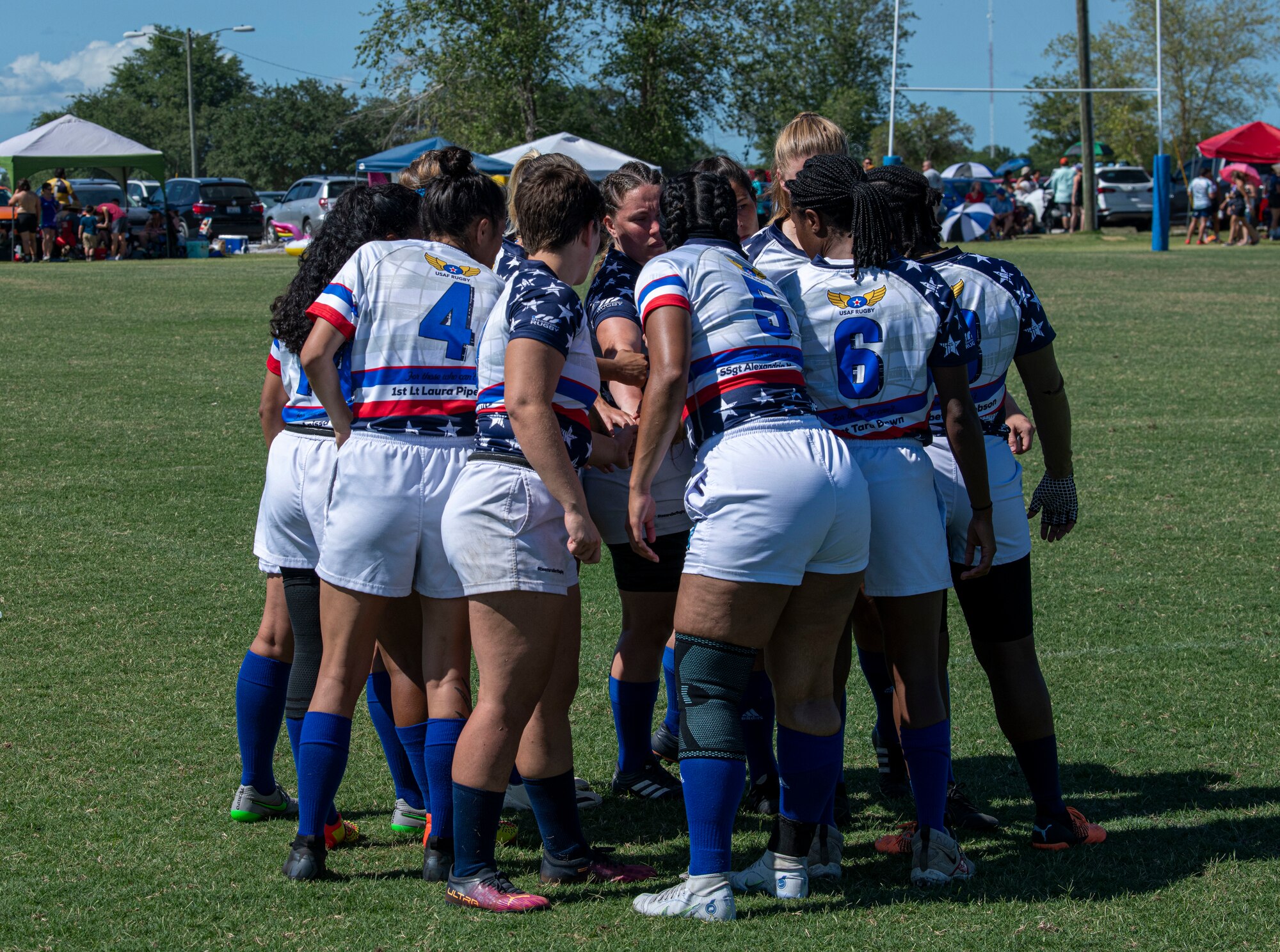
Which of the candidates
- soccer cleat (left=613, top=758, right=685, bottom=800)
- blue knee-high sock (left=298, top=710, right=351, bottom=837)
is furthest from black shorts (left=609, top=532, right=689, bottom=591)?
blue knee-high sock (left=298, top=710, right=351, bottom=837)

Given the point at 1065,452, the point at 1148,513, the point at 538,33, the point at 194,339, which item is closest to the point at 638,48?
the point at 538,33

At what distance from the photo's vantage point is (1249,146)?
1321 inches

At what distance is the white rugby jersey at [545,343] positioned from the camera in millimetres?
3227

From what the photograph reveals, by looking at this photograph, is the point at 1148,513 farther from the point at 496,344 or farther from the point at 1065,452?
the point at 496,344

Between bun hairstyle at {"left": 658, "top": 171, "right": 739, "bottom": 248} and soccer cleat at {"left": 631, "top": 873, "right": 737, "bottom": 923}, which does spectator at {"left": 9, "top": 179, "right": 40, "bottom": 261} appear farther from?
soccer cleat at {"left": 631, "top": 873, "right": 737, "bottom": 923}

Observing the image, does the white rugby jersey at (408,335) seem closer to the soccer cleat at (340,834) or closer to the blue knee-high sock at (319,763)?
the blue knee-high sock at (319,763)

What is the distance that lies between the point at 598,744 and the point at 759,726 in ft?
2.64

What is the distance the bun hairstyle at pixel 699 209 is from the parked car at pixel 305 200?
3178 cm

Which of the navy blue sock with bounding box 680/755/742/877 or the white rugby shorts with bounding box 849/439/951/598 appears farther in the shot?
the white rugby shorts with bounding box 849/439/951/598

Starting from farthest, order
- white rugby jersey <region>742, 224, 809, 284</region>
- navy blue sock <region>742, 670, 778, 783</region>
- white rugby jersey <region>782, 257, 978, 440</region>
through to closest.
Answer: navy blue sock <region>742, 670, 778, 783</region>, white rugby jersey <region>742, 224, 809, 284</region>, white rugby jersey <region>782, 257, 978, 440</region>

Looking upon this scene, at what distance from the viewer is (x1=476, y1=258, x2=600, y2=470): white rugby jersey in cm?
323

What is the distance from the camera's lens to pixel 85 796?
4.09m

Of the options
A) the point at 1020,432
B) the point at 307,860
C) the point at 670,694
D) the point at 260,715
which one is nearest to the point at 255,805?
the point at 260,715

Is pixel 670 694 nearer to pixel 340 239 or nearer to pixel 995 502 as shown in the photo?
pixel 995 502
